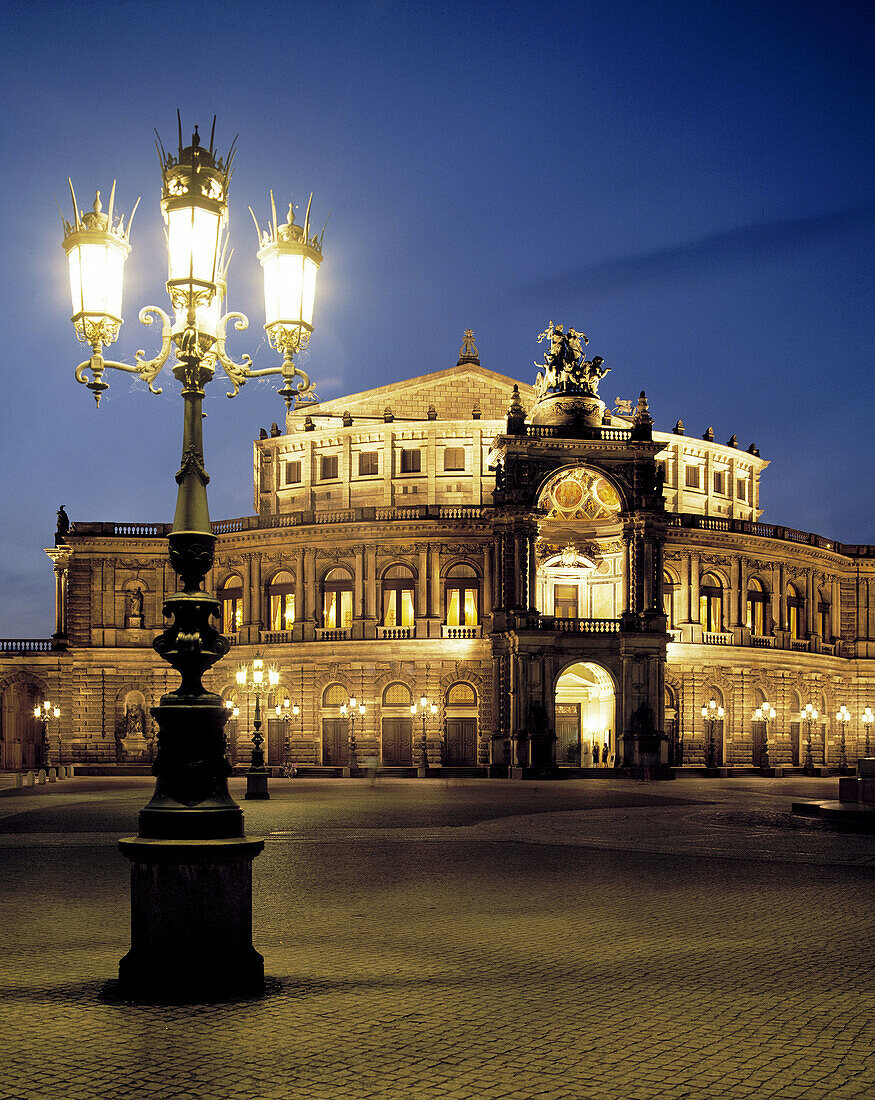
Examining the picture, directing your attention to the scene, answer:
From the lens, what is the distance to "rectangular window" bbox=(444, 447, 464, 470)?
237 ft

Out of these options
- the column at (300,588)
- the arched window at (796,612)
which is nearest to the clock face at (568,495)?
the column at (300,588)

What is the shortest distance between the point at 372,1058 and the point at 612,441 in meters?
51.4

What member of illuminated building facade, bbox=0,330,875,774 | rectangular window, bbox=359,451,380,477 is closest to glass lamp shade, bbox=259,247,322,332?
illuminated building facade, bbox=0,330,875,774

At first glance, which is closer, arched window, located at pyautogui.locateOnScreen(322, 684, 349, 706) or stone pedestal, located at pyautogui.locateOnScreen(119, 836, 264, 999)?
stone pedestal, located at pyautogui.locateOnScreen(119, 836, 264, 999)

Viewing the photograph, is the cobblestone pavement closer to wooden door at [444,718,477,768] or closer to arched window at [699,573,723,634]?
wooden door at [444,718,477,768]

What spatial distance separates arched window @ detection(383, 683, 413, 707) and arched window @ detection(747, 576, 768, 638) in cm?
2015

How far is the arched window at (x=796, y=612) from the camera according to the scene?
69000mm

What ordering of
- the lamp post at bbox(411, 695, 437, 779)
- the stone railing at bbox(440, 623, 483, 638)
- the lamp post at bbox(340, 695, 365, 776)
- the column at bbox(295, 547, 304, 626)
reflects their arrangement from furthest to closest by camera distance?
the column at bbox(295, 547, 304, 626) < the stone railing at bbox(440, 623, 483, 638) < the lamp post at bbox(340, 695, 365, 776) < the lamp post at bbox(411, 695, 437, 779)

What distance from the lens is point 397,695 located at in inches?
2467

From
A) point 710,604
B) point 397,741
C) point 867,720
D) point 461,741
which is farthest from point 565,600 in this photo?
point 867,720

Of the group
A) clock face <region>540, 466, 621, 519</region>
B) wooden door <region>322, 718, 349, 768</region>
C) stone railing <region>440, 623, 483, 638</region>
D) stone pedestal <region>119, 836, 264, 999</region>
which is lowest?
wooden door <region>322, 718, 349, 768</region>

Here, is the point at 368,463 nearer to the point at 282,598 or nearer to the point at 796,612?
the point at 282,598

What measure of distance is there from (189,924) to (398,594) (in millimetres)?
54246

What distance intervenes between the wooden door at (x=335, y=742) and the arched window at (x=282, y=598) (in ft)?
20.5
